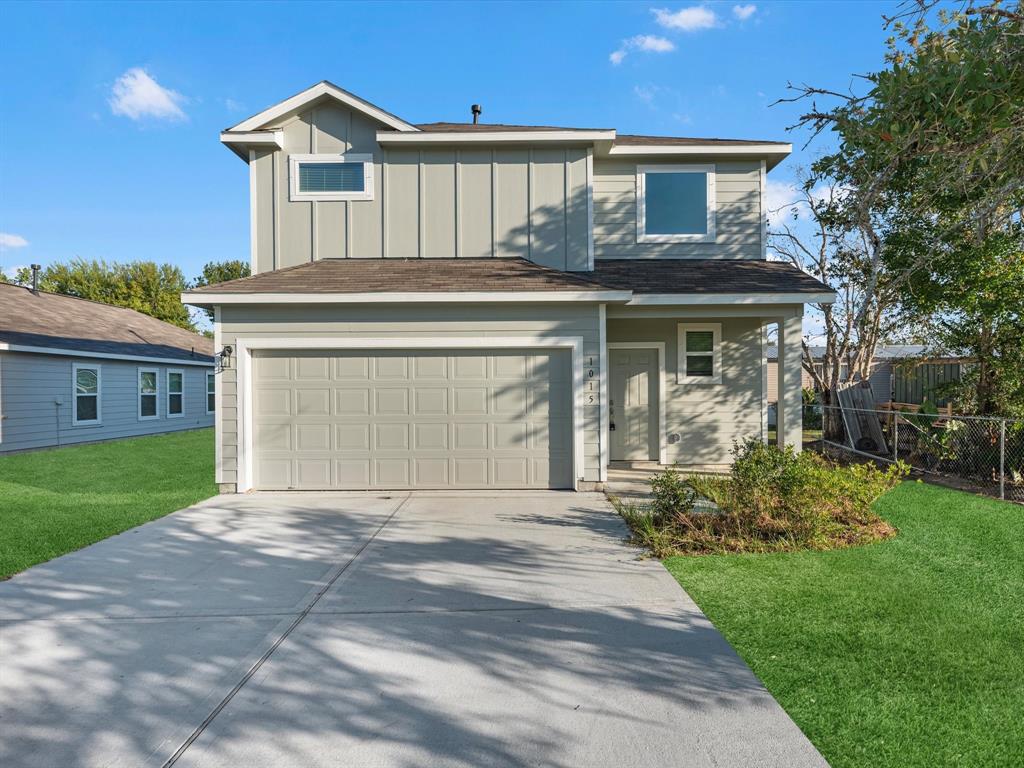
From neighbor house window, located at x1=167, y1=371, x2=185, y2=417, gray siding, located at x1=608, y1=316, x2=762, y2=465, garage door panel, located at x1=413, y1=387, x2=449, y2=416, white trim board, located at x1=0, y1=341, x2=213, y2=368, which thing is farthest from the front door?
neighbor house window, located at x1=167, y1=371, x2=185, y2=417

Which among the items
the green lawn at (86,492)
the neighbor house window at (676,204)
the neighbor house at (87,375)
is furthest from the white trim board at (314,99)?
the neighbor house at (87,375)

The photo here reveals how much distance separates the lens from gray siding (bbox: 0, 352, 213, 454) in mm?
13977

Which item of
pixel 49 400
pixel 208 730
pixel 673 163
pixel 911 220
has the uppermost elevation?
pixel 673 163

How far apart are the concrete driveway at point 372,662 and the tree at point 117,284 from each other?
38.8 metres

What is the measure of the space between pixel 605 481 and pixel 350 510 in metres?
3.74

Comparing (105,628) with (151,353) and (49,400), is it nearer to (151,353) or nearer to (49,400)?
(49,400)

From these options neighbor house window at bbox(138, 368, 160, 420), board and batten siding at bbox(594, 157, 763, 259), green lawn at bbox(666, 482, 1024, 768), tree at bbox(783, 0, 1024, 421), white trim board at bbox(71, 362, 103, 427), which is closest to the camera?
green lawn at bbox(666, 482, 1024, 768)

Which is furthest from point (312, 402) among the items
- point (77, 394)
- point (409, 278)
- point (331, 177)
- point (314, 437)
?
point (77, 394)

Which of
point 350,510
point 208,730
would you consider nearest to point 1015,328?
point 350,510

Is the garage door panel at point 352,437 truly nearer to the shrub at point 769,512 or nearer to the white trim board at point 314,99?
the shrub at point 769,512

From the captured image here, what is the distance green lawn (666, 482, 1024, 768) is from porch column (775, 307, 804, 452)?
3.76m

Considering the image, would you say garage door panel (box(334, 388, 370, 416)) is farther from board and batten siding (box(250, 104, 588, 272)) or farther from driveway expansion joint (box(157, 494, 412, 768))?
driveway expansion joint (box(157, 494, 412, 768))

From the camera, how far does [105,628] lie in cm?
422

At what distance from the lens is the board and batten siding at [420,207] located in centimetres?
1031
